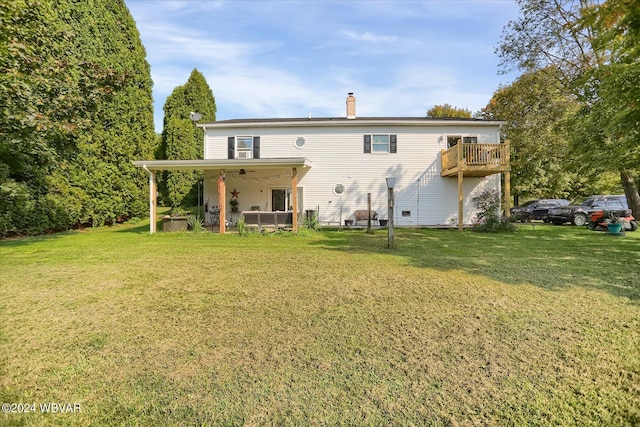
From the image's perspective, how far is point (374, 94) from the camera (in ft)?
72.1

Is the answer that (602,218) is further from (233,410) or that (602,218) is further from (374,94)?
(233,410)

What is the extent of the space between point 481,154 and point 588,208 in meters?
7.27

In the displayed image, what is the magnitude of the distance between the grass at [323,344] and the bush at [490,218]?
723 centimetres

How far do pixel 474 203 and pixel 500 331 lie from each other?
1423cm

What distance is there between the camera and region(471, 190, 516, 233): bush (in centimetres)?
1412

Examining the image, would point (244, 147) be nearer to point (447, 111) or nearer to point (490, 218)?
point (490, 218)

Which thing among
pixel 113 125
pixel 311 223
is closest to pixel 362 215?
pixel 311 223

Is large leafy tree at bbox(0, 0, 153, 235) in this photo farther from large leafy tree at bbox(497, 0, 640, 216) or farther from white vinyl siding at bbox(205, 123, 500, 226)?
large leafy tree at bbox(497, 0, 640, 216)

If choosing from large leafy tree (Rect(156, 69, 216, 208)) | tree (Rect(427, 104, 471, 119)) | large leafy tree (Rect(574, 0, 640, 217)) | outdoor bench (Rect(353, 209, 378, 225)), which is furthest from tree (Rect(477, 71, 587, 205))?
large leafy tree (Rect(156, 69, 216, 208))

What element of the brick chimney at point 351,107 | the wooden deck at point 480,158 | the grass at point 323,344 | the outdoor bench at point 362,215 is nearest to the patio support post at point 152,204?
the grass at point 323,344

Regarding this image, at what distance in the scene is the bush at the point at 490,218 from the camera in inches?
556

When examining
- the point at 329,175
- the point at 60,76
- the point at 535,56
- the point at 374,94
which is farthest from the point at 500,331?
the point at 374,94

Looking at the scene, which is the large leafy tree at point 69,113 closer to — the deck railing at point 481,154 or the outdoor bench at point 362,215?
the outdoor bench at point 362,215

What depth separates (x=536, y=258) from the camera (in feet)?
26.2
